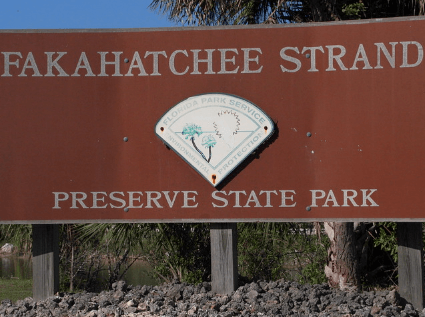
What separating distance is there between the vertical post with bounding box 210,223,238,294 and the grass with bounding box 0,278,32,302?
14.2ft

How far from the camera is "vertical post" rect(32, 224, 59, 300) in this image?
5520 millimetres

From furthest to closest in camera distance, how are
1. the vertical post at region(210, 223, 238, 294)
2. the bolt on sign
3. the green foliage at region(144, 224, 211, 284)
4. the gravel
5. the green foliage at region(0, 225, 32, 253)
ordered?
the green foliage at region(0, 225, 32, 253)
the green foliage at region(144, 224, 211, 284)
the vertical post at region(210, 223, 238, 294)
the bolt on sign
the gravel

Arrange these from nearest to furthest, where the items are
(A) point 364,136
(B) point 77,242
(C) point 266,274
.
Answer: (A) point 364,136 < (C) point 266,274 < (B) point 77,242

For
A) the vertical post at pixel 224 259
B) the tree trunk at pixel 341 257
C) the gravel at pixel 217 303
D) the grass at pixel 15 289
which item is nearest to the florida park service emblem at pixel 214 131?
the vertical post at pixel 224 259

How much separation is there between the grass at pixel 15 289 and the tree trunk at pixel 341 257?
4281 mm

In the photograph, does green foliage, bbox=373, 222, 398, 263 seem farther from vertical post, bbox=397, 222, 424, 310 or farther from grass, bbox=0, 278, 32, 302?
grass, bbox=0, 278, 32, 302

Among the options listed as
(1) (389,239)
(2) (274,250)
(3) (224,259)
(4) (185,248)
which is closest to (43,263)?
(3) (224,259)

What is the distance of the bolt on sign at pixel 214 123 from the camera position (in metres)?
Answer: 5.22

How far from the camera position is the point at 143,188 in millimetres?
5371

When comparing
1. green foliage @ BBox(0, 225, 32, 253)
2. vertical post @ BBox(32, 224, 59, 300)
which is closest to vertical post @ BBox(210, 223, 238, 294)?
vertical post @ BBox(32, 224, 59, 300)

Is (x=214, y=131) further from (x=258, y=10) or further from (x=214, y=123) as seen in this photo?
(x=258, y=10)

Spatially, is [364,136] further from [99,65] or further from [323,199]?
[99,65]

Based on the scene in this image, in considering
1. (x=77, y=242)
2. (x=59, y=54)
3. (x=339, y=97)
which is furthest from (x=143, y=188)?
(x=77, y=242)

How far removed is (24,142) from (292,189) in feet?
7.78
